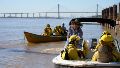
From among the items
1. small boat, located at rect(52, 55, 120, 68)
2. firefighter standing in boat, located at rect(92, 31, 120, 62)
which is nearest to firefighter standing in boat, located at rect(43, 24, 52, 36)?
small boat, located at rect(52, 55, 120, 68)

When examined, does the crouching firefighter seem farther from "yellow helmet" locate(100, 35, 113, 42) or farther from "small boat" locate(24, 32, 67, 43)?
"small boat" locate(24, 32, 67, 43)

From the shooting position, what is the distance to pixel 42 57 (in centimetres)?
1967

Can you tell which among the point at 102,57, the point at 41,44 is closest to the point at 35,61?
the point at 102,57

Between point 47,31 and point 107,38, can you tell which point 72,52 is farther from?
point 47,31

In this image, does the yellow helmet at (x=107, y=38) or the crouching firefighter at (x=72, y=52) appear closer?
the yellow helmet at (x=107, y=38)

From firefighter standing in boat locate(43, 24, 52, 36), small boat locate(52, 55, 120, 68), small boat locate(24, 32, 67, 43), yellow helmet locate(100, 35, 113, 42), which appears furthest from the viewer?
firefighter standing in boat locate(43, 24, 52, 36)

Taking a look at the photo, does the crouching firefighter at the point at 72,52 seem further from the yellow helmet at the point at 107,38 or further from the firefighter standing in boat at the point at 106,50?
the yellow helmet at the point at 107,38

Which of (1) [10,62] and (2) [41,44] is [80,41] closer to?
(1) [10,62]

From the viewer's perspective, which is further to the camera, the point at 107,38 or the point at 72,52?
the point at 72,52

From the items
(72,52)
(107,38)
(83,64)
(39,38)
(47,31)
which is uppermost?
(107,38)

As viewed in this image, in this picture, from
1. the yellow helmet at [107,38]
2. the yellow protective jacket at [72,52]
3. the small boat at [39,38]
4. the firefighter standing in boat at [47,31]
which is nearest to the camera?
the yellow helmet at [107,38]

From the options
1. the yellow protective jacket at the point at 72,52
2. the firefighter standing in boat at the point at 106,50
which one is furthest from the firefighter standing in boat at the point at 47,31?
the firefighter standing in boat at the point at 106,50

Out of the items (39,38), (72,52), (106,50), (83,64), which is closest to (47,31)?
(39,38)

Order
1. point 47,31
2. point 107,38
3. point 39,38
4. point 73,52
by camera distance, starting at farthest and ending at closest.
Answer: point 47,31 < point 39,38 < point 73,52 < point 107,38
